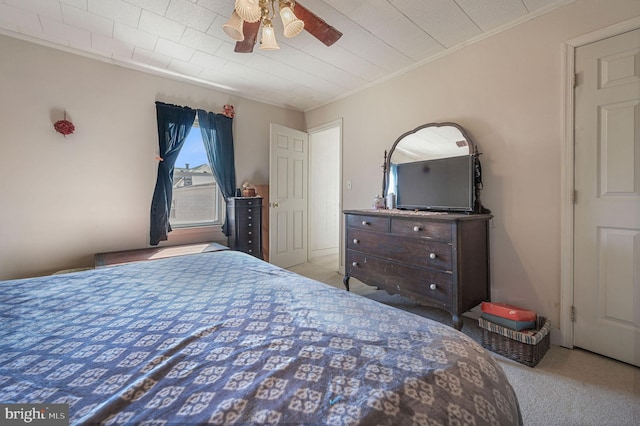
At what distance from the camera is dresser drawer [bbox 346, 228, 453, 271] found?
2131 millimetres

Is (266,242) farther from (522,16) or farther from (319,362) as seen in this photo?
(522,16)

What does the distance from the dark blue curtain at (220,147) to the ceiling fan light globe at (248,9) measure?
7.32 ft

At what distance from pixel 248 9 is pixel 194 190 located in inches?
106

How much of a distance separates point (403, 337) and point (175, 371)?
657mm

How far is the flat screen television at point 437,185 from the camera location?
2.38 metres

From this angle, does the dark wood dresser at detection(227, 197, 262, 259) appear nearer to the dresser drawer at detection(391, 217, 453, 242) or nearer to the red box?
the dresser drawer at detection(391, 217, 453, 242)

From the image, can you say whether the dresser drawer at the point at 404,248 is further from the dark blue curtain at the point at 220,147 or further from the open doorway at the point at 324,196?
the open doorway at the point at 324,196

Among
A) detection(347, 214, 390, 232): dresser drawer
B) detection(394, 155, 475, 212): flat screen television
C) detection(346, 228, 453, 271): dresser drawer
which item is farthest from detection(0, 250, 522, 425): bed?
detection(394, 155, 475, 212): flat screen television

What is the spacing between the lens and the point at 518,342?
73.2 inches

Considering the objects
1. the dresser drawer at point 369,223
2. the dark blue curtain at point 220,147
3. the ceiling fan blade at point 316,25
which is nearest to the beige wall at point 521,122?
the dresser drawer at point 369,223

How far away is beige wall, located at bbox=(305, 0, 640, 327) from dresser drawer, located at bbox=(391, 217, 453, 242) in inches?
26.1

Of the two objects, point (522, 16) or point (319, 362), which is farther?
point (522, 16)

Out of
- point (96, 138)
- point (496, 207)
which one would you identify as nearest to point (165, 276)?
point (96, 138)

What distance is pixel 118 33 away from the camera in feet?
8.01
